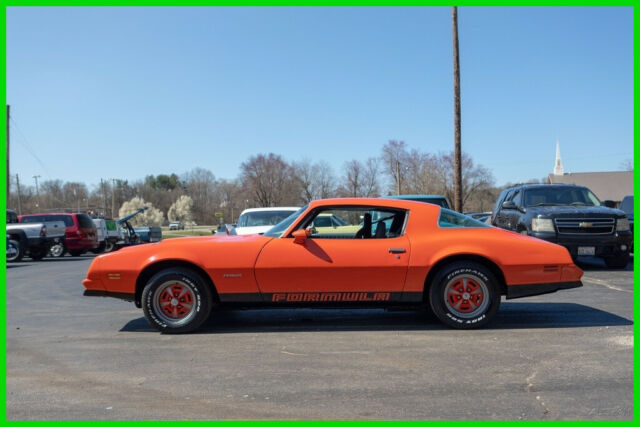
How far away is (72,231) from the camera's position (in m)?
22.4

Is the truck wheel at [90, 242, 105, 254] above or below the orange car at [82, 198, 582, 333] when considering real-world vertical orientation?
below

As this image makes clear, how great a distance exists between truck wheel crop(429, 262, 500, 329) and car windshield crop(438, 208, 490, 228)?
1.53ft

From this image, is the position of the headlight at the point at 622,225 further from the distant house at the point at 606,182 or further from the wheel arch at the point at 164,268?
the distant house at the point at 606,182

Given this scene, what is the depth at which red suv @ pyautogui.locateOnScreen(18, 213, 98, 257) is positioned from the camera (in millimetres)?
22028

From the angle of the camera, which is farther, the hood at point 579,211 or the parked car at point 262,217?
the parked car at point 262,217

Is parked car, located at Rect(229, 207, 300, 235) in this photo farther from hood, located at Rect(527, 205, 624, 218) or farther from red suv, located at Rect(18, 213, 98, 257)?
red suv, located at Rect(18, 213, 98, 257)

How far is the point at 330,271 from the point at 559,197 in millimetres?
8738

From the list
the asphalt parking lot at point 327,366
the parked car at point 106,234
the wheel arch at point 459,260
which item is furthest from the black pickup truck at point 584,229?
the parked car at point 106,234

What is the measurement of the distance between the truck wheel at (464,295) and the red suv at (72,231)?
19.2 metres

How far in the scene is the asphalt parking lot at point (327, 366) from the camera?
151 inches

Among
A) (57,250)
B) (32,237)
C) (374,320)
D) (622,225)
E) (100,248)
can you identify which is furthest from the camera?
(100,248)

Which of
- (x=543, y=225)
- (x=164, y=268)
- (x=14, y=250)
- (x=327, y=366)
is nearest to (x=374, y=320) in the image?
(x=327, y=366)

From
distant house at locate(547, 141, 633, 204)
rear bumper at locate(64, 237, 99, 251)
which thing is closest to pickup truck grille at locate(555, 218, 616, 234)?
rear bumper at locate(64, 237, 99, 251)

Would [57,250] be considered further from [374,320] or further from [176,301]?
[374,320]
